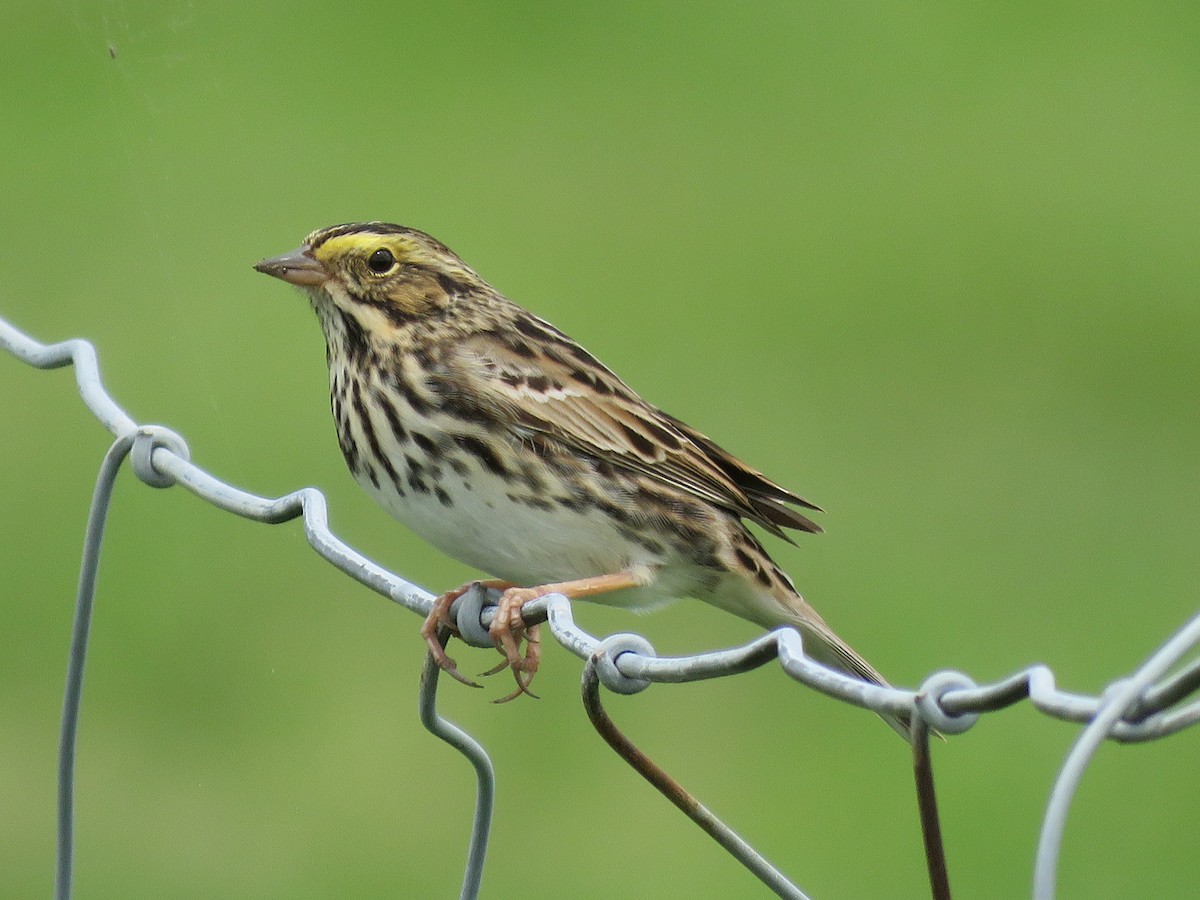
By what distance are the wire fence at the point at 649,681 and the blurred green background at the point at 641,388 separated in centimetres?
415

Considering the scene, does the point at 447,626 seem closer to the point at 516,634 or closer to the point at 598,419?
the point at 516,634

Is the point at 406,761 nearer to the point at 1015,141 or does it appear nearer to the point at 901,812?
the point at 901,812

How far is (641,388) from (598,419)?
222 inches

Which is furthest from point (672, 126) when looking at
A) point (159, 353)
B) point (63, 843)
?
point (63, 843)

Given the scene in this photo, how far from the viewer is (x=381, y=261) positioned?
5156 millimetres

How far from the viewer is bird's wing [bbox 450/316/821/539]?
16.1 feet

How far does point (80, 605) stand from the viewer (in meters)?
3.82

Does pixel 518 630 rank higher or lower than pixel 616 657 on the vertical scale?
higher

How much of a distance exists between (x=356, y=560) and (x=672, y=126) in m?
10.8

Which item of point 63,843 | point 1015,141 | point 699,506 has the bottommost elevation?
point 63,843

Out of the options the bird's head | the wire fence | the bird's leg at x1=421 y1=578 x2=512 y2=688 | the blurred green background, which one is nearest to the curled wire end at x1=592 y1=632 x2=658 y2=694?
the wire fence

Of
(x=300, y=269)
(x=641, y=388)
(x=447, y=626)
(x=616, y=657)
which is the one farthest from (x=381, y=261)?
(x=641, y=388)

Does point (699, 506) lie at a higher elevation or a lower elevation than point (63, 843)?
higher

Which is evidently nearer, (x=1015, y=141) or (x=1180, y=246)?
(x=1180, y=246)
